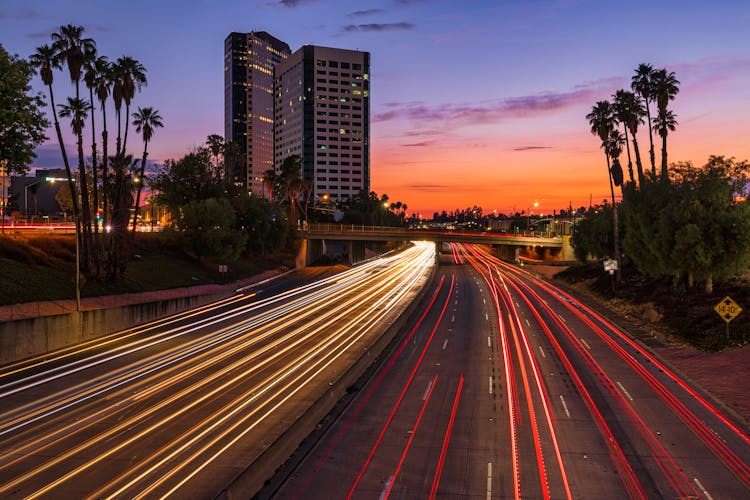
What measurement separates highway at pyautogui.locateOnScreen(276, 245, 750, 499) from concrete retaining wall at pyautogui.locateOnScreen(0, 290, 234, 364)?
17830mm

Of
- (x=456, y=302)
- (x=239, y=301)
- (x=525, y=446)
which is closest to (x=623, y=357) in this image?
(x=525, y=446)

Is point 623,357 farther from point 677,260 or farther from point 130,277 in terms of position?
point 130,277

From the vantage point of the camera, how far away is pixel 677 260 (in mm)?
36438

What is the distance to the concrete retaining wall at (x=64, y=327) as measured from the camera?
26625 millimetres

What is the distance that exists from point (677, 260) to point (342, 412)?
27.9 metres

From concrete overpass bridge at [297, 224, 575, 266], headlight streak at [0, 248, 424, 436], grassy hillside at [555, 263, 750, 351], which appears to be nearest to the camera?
headlight streak at [0, 248, 424, 436]

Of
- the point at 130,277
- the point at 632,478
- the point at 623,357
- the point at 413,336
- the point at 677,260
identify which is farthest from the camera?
the point at 130,277

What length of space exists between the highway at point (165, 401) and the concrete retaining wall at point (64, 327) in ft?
2.98

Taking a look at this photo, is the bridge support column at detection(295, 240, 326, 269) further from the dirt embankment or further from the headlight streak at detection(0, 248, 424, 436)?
the dirt embankment

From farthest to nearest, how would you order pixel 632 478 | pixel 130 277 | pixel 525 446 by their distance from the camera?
pixel 130 277
pixel 525 446
pixel 632 478

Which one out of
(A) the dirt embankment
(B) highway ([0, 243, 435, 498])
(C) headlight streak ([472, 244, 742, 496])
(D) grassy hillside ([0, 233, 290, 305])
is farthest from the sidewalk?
(A) the dirt embankment

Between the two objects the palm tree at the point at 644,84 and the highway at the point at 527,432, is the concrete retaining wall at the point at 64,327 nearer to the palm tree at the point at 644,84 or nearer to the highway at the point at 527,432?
the highway at the point at 527,432

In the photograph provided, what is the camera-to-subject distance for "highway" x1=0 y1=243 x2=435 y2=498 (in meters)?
13.5

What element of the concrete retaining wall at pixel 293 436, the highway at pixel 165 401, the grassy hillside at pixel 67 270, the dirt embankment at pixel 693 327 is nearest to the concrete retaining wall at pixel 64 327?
the highway at pixel 165 401
